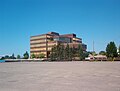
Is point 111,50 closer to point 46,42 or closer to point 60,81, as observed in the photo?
point 46,42

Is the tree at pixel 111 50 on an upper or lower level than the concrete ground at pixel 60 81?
upper

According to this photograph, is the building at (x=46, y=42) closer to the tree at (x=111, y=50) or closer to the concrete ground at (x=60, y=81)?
the tree at (x=111, y=50)

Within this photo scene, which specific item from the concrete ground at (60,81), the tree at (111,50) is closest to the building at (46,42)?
the tree at (111,50)

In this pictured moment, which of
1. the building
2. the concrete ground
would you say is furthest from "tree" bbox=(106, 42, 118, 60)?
the concrete ground

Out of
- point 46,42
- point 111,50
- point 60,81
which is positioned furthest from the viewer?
point 46,42

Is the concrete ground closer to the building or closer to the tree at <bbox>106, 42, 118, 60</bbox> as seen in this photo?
the tree at <bbox>106, 42, 118, 60</bbox>

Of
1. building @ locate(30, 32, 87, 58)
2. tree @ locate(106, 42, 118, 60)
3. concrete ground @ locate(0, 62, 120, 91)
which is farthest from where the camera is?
building @ locate(30, 32, 87, 58)

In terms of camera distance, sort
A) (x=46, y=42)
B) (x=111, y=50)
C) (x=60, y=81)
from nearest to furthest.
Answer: (x=60, y=81), (x=111, y=50), (x=46, y=42)

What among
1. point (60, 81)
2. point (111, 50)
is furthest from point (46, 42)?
point (60, 81)

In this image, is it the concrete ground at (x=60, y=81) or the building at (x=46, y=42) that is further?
the building at (x=46, y=42)

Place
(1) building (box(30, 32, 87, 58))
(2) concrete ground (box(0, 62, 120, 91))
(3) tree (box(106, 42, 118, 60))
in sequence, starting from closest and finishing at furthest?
(2) concrete ground (box(0, 62, 120, 91)) → (3) tree (box(106, 42, 118, 60)) → (1) building (box(30, 32, 87, 58))

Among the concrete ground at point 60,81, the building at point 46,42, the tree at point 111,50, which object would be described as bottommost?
the concrete ground at point 60,81

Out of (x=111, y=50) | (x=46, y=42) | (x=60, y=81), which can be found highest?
(x=46, y=42)

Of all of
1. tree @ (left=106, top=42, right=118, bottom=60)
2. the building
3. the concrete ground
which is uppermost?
the building
